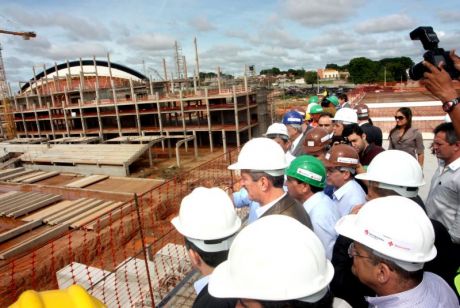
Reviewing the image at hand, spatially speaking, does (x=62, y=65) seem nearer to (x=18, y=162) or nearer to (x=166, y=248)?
(x=18, y=162)

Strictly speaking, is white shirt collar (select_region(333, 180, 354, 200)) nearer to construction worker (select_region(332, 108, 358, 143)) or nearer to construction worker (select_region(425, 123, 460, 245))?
construction worker (select_region(425, 123, 460, 245))

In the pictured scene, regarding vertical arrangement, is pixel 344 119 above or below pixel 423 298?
above

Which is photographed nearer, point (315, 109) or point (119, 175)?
point (315, 109)

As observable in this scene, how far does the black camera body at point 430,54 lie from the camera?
2227 millimetres

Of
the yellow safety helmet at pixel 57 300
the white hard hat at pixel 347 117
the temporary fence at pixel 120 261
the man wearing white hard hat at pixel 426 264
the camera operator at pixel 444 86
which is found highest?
the camera operator at pixel 444 86

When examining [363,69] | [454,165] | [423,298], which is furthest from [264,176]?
[363,69]

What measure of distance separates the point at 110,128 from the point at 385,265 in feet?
124

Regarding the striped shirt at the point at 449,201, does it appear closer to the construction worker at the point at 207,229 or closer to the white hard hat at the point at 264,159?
the white hard hat at the point at 264,159

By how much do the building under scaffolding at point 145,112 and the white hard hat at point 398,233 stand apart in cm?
2585

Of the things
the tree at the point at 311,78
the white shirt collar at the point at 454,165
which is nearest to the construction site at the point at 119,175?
the white shirt collar at the point at 454,165

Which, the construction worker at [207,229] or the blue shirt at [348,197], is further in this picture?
the blue shirt at [348,197]

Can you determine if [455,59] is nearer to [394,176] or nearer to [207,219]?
[394,176]

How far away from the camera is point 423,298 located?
4.95 feet

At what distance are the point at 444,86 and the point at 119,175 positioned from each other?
24.9 m
